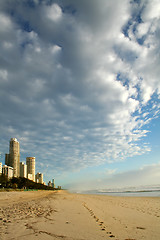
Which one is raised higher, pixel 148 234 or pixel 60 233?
pixel 60 233

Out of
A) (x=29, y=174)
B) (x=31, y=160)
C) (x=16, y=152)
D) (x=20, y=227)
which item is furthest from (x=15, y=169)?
(x=20, y=227)

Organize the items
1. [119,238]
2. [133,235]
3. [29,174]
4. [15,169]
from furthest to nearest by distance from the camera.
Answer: [29,174]
[15,169]
[133,235]
[119,238]

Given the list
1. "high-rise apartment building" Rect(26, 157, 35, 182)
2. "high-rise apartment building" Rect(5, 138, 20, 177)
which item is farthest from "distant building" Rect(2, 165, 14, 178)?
"high-rise apartment building" Rect(26, 157, 35, 182)

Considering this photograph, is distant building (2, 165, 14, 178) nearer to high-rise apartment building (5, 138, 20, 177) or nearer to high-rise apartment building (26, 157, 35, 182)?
high-rise apartment building (5, 138, 20, 177)

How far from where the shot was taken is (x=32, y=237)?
4188 millimetres

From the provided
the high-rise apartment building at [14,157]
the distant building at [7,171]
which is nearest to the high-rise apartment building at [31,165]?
the high-rise apartment building at [14,157]

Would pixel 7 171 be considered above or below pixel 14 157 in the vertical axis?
below

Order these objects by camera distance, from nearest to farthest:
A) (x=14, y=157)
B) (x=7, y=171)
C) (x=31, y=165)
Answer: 1. (x=7, y=171)
2. (x=14, y=157)
3. (x=31, y=165)

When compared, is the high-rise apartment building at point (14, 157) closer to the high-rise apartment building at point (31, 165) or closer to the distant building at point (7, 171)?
the distant building at point (7, 171)

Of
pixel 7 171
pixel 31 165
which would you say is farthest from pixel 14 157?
pixel 31 165

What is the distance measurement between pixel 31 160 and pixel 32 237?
661 feet

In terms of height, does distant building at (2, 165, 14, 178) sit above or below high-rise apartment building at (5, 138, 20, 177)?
below

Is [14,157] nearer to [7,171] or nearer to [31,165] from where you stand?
[7,171]

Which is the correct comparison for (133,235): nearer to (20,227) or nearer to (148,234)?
(148,234)
